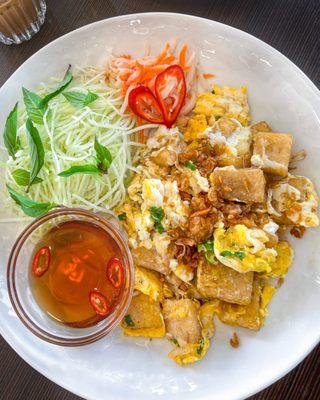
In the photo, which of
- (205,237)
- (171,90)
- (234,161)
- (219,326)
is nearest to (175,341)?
(219,326)

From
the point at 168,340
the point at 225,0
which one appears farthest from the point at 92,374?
the point at 225,0

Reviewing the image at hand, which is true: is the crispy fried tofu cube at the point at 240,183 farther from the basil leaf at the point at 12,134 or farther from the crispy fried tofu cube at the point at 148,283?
the basil leaf at the point at 12,134

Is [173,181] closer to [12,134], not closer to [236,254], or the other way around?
[236,254]

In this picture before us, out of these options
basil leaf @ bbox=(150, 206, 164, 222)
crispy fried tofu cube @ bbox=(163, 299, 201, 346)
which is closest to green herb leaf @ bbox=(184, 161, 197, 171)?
basil leaf @ bbox=(150, 206, 164, 222)

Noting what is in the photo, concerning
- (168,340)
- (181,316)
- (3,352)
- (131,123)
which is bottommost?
(3,352)

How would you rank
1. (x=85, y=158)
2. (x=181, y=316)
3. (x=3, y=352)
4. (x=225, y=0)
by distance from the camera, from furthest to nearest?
(x=225, y=0) < (x=3, y=352) < (x=85, y=158) < (x=181, y=316)

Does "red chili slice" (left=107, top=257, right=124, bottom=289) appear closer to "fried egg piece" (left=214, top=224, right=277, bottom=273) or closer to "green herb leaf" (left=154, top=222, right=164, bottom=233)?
"green herb leaf" (left=154, top=222, right=164, bottom=233)

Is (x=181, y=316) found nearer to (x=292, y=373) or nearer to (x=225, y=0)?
(x=292, y=373)

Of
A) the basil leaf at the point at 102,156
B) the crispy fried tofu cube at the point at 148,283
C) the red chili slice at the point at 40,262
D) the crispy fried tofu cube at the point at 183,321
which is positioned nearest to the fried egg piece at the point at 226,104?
the basil leaf at the point at 102,156
